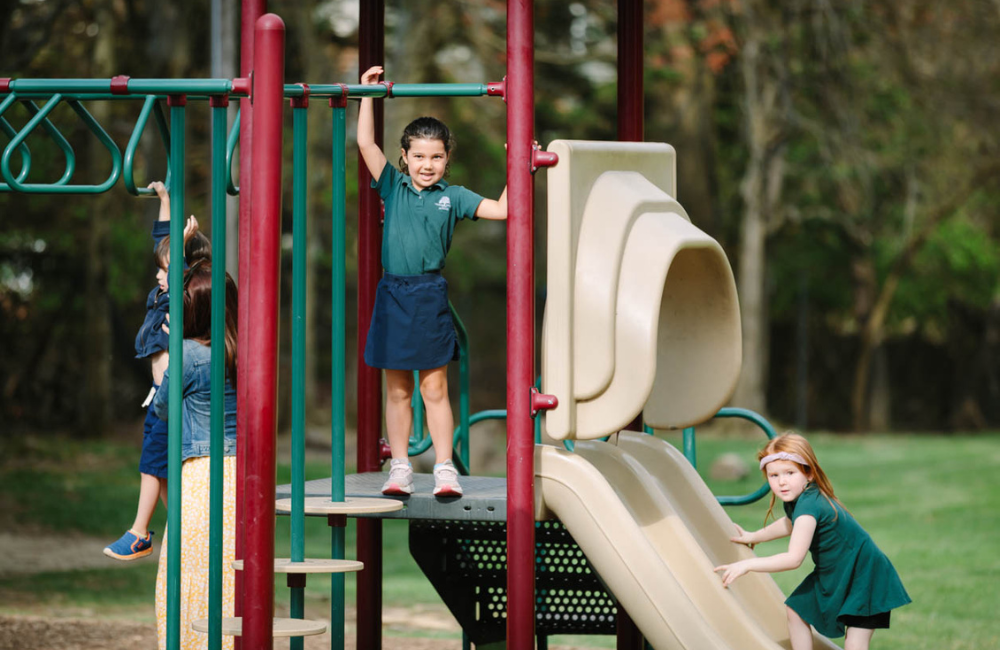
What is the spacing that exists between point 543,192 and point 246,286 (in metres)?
18.7

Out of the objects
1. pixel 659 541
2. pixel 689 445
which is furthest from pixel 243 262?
pixel 689 445

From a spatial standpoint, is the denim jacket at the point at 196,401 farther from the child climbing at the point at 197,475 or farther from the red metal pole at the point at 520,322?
the red metal pole at the point at 520,322

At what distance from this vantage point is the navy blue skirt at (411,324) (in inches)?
166

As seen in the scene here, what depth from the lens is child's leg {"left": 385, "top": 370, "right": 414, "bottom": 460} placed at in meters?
4.38

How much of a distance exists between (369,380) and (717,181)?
16695 mm

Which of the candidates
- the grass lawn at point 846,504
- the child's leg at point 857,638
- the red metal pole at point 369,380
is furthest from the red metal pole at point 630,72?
the grass lawn at point 846,504

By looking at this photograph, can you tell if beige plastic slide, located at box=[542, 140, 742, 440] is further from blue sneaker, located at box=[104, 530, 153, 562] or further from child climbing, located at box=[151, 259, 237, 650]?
blue sneaker, located at box=[104, 530, 153, 562]

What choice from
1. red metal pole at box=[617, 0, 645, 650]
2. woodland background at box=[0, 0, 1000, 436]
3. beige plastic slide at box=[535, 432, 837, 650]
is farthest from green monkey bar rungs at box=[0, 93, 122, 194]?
woodland background at box=[0, 0, 1000, 436]

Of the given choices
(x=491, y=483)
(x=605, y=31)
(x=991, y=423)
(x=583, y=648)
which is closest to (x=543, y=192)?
(x=605, y=31)

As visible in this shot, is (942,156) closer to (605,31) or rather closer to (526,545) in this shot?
(605,31)

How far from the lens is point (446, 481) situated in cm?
416

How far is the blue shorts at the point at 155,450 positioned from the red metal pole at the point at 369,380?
2.85 ft

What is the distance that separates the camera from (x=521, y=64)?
396 cm

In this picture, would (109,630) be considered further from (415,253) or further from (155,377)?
(415,253)
